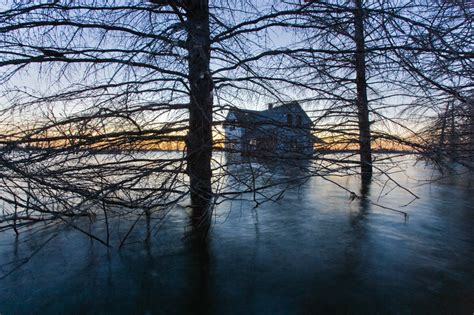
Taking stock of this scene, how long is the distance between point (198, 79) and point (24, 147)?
269 centimetres

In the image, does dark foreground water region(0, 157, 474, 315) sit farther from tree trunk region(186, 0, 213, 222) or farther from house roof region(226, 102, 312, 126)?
house roof region(226, 102, 312, 126)

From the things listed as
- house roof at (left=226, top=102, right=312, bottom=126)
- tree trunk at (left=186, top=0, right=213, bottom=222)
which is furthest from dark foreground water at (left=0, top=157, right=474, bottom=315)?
house roof at (left=226, top=102, right=312, bottom=126)

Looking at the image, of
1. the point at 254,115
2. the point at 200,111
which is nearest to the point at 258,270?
the point at 254,115

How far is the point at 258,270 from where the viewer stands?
4969mm

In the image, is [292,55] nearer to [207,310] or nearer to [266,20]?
[266,20]

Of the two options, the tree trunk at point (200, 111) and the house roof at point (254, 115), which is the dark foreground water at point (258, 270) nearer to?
the tree trunk at point (200, 111)

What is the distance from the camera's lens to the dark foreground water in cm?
405

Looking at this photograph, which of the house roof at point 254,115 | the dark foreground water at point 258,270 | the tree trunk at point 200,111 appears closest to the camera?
the dark foreground water at point 258,270

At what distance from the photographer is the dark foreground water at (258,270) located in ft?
13.3

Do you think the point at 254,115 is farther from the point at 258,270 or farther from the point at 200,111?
the point at 258,270

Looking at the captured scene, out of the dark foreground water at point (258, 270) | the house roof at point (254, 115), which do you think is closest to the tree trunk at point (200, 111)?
the house roof at point (254, 115)

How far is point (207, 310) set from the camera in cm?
403

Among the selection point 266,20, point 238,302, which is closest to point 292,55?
point 266,20

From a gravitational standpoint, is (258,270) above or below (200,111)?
below
